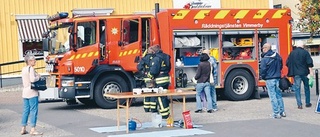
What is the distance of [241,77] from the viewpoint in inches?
755

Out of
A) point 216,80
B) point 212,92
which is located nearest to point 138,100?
point 216,80

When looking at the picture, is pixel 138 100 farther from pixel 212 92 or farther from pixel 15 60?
pixel 15 60

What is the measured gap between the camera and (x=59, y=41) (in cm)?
1808

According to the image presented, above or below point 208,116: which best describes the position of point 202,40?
above

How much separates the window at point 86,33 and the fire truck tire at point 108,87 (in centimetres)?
112

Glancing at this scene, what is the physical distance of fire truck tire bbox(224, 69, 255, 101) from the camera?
19062 mm

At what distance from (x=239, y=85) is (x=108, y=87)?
4.22m

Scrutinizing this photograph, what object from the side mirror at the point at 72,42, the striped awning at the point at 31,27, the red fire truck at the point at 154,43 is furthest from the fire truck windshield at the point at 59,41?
the striped awning at the point at 31,27

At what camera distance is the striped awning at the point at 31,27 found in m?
29.3

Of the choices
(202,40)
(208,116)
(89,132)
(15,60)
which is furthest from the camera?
(15,60)

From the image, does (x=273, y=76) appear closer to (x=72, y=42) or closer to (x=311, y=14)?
(x=72, y=42)

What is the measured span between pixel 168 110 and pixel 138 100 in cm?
735

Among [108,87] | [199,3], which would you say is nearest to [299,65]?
[108,87]

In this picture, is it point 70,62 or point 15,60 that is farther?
point 15,60
